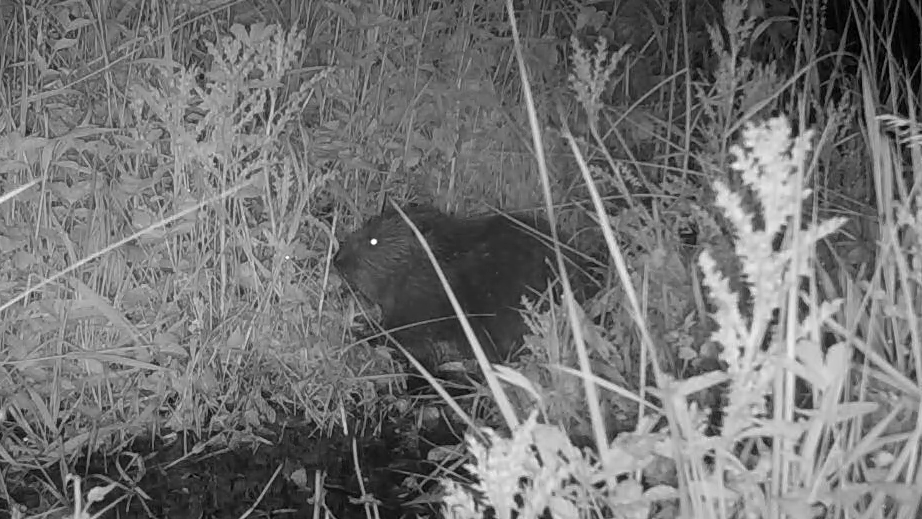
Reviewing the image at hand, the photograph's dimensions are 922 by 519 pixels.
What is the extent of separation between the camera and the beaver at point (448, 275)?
95.5 inches

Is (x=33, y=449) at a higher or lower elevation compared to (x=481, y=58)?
lower

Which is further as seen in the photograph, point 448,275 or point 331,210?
point 331,210

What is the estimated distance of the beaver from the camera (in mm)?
2426

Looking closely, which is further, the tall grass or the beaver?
the beaver

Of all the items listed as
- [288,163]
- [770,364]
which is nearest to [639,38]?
[288,163]

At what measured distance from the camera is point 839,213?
2.39 meters

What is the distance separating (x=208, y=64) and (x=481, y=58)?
0.74 m

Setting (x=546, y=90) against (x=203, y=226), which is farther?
(x=546, y=90)

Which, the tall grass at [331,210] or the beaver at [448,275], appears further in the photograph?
the beaver at [448,275]

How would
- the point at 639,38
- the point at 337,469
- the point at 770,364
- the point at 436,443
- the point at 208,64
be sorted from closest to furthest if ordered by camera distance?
the point at 770,364
the point at 337,469
the point at 436,443
the point at 208,64
the point at 639,38

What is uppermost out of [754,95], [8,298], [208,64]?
[754,95]

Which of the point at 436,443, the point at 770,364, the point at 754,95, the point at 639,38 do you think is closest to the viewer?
the point at 770,364

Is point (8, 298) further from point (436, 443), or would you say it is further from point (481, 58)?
point (481, 58)

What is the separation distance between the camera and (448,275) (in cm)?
248
